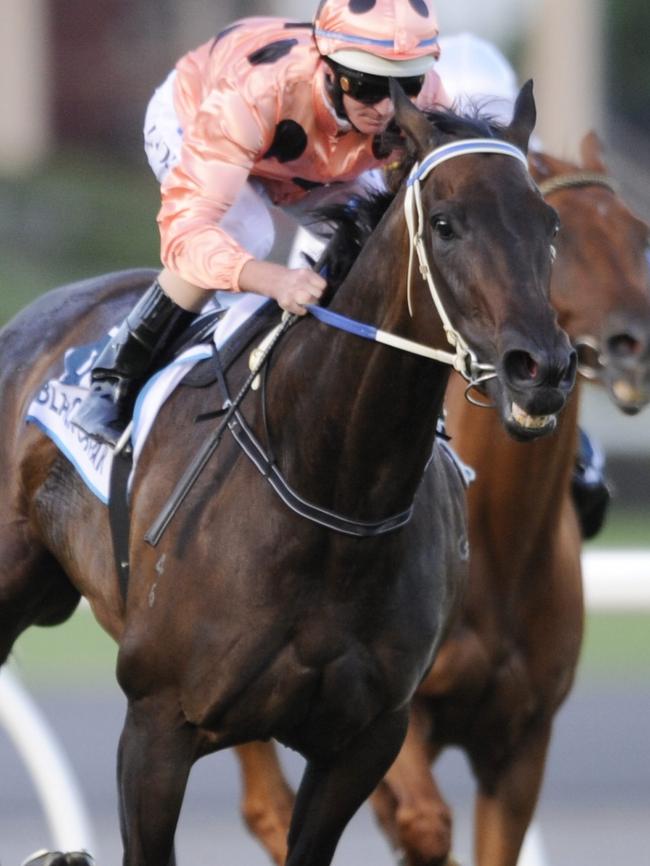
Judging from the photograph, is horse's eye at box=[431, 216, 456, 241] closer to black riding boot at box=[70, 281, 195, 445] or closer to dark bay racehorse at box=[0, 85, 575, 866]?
dark bay racehorse at box=[0, 85, 575, 866]

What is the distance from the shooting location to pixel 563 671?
17.0ft

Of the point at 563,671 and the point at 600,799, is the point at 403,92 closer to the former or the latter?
the point at 563,671

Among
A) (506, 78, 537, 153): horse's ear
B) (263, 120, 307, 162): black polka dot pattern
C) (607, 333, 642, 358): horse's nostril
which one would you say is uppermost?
(506, 78, 537, 153): horse's ear

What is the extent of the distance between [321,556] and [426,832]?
1149 millimetres

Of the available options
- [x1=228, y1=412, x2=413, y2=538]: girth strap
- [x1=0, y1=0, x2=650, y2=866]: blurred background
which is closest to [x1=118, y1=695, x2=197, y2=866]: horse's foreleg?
[x1=228, y1=412, x2=413, y2=538]: girth strap

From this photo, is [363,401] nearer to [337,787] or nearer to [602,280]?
[337,787]

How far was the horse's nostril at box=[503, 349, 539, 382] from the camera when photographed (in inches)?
132

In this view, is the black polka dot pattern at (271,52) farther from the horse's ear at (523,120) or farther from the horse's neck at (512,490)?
the horse's neck at (512,490)

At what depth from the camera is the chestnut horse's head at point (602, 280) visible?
16.5 feet

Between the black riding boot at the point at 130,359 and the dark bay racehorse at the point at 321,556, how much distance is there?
0.79ft

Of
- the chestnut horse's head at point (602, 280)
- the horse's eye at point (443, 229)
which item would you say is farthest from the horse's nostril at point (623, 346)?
the horse's eye at point (443, 229)

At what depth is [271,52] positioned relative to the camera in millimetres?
4293

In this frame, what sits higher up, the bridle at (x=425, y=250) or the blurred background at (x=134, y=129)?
the bridle at (x=425, y=250)

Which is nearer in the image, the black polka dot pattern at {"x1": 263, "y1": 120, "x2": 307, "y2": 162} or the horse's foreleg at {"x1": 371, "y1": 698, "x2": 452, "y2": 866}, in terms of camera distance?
the black polka dot pattern at {"x1": 263, "y1": 120, "x2": 307, "y2": 162}
